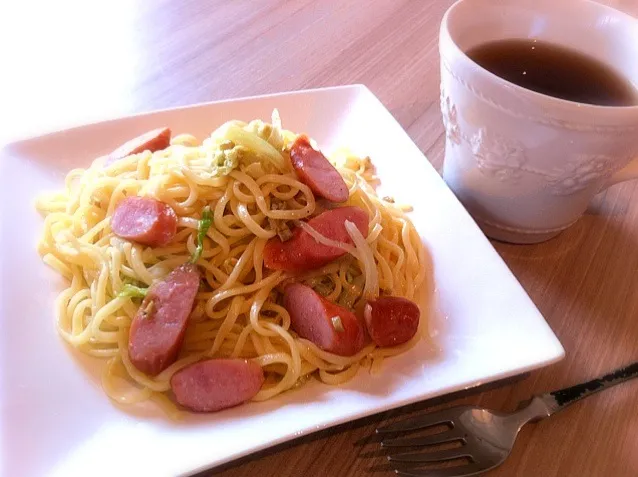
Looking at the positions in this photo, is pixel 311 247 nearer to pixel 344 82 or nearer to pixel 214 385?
pixel 214 385

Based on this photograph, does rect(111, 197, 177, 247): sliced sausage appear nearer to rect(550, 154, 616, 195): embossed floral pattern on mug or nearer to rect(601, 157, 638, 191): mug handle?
rect(550, 154, 616, 195): embossed floral pattern on mug

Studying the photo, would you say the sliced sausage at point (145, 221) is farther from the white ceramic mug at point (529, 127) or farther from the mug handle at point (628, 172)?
the mug handle at point (628, 172)

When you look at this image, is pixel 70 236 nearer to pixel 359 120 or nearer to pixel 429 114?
pixel 359 120

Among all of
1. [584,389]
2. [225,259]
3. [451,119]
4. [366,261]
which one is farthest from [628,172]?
[225,259]

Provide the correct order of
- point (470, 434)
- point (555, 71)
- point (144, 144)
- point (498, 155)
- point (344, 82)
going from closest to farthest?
point (470, 434) < point (498, 155) < point (555, 71) < point (144, 144) < point (344, 82)

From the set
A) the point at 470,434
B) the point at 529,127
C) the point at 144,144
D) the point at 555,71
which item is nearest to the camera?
the point at 470,434

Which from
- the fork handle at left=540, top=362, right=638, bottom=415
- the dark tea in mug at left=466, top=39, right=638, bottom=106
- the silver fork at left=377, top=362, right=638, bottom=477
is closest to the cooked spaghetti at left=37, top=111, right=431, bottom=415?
the silver fork at left=377, top=362, right=638, bottom=477

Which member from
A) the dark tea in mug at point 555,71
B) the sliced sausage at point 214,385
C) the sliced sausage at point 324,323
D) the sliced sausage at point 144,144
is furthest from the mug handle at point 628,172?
the sliced sausage at point 144,144

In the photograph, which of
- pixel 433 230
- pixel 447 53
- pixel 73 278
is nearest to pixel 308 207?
pixel 433 230
